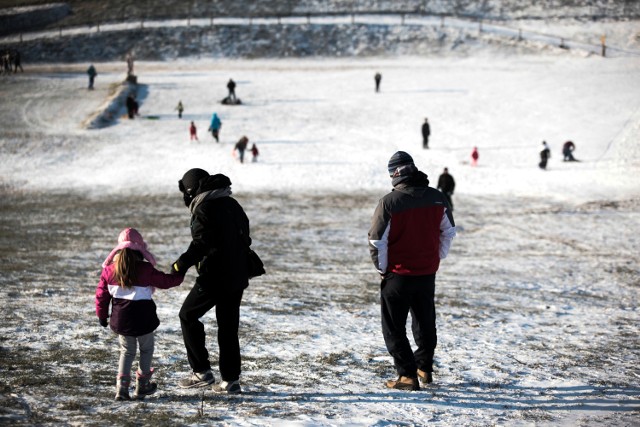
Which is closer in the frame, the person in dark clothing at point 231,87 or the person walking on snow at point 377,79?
the person in dark clothing at point 231,87

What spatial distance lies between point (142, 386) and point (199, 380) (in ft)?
1.65

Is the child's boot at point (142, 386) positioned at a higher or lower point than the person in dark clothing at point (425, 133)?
lower

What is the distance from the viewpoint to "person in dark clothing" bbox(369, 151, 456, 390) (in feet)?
20.8

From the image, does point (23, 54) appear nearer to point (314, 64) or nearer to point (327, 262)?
point (314, 64)

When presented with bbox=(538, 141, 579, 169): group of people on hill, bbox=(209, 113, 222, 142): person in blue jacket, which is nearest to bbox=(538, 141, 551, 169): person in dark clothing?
bbox=(538, 141, 579, 169): group of people on hill

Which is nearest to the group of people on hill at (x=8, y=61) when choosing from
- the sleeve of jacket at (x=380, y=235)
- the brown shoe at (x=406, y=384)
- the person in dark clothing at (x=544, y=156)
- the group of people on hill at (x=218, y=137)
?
the group of people on hill at (x=218, y=137)

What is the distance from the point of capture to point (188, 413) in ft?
19.1

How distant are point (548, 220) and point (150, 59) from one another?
138 feet

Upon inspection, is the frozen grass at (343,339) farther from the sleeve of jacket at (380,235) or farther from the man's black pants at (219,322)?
the sleeve of jacket at (380,235)

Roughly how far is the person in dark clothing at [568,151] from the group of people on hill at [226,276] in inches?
1003

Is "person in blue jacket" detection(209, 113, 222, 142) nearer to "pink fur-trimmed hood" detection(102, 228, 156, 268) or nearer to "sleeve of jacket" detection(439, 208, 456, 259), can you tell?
"sleeve of jacket" detection(439, 208, 456, 259)

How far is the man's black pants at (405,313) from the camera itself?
6.42 meters

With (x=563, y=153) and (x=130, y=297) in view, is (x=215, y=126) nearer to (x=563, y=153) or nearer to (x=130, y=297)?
(x=563, y=153)

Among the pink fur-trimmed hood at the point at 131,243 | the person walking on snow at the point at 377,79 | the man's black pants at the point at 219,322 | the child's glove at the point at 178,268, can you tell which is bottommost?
the man's black pants at the point at 219,322
